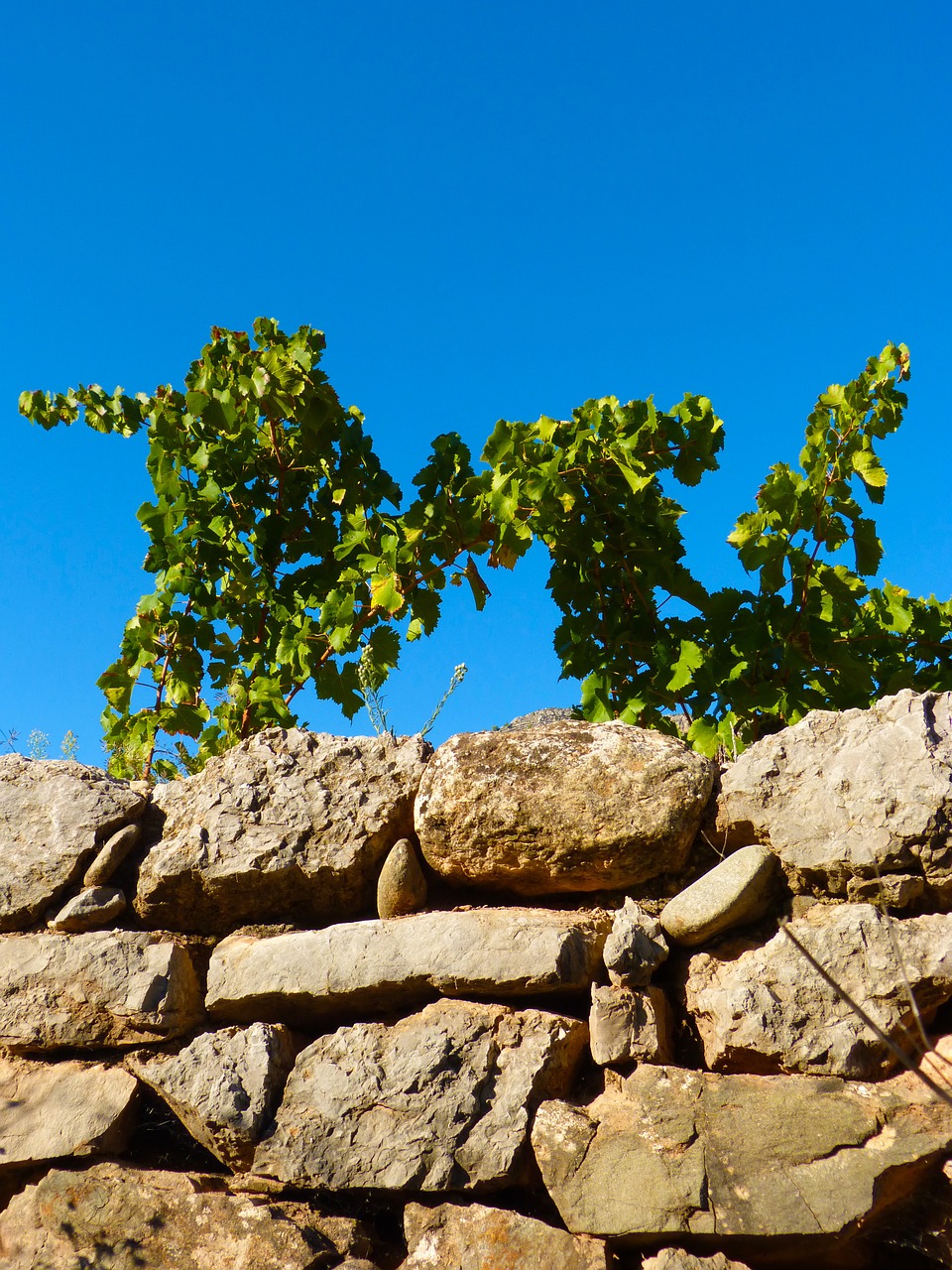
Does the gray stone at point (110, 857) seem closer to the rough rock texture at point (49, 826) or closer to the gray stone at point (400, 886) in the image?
the rough rock texture at point (49, 826)

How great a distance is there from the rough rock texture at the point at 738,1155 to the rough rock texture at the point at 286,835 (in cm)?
82

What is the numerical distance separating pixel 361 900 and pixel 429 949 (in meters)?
0.35

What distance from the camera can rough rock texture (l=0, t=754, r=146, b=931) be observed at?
275 centimetres

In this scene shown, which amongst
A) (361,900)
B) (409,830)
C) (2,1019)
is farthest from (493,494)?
(2,1019)

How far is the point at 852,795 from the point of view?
228 centimetres

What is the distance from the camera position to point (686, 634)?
3.26m

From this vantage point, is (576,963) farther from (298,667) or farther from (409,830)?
(298,667)

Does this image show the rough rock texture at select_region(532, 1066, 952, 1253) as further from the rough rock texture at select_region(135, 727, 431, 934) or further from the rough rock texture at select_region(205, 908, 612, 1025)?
the rough rock texture at select_region(135, 727, 431, 934)

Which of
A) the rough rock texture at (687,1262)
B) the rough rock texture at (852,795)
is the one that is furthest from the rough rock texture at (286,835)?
the rough rock texture at (687,1262)

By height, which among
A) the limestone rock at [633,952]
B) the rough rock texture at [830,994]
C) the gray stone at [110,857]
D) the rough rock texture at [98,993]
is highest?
the gray stone at [110,857]

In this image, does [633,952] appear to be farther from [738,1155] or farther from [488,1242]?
[488,1242]

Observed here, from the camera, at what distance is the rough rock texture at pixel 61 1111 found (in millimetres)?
2379

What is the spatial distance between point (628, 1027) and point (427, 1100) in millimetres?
478

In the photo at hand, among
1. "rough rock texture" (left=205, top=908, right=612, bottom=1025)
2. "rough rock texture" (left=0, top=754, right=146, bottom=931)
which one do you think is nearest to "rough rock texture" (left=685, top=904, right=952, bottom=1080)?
"rough rock texture" (left=205, top=908, right=612, bottom=1025)
